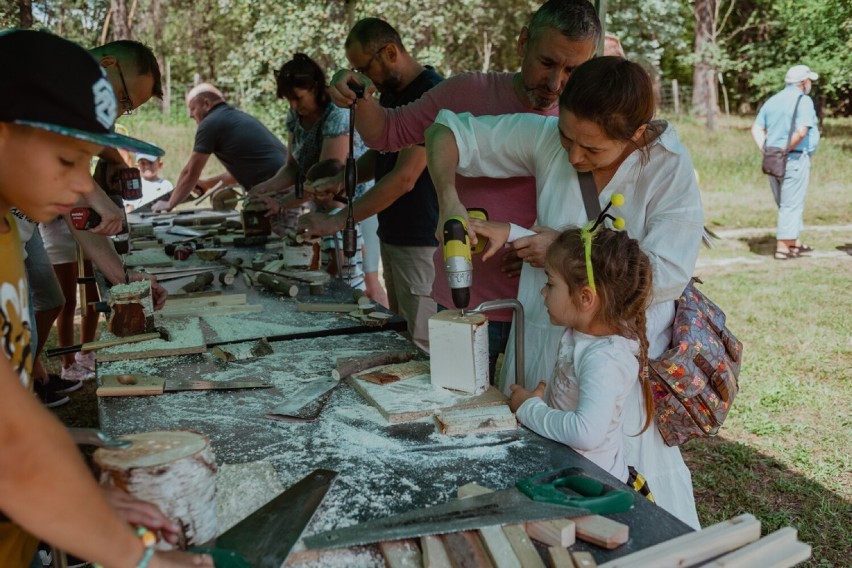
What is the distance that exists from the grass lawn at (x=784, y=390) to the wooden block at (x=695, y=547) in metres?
2.19

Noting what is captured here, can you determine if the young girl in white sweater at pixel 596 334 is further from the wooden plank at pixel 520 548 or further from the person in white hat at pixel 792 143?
the person in white hat at pixel 792 143

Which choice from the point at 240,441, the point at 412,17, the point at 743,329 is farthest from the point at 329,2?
the point at 240,441

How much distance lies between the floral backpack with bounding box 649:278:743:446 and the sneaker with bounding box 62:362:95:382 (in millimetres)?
4553

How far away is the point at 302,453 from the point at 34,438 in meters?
0.92

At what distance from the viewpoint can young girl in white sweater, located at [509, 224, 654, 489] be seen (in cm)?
204

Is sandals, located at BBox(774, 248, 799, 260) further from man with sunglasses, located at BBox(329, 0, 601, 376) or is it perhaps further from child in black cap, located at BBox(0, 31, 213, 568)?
child in black cap, located at BBox(0, 31, 213, 568)

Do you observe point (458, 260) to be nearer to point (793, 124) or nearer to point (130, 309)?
point (130, 309)

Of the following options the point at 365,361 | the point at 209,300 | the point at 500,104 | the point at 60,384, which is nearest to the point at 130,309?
the point at 209,300

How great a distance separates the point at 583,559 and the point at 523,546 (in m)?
0.12

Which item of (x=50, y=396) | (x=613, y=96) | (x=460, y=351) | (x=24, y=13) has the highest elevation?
(x=24, y=13)

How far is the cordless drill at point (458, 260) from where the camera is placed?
2248 mm

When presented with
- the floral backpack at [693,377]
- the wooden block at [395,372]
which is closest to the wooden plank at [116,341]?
the wooden block at [395,372]

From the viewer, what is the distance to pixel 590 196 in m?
2.45

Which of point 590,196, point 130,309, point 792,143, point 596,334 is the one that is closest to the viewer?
point 596,334
